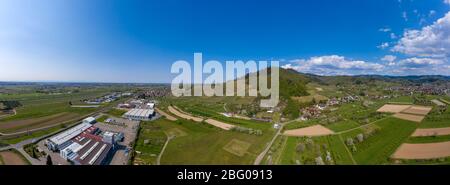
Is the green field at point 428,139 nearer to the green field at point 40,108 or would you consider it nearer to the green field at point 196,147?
the green field at point 196,147

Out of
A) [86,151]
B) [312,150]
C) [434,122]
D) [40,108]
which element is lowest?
[312,150]

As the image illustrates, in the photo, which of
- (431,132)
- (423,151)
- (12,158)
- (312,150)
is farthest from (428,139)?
(12,158)

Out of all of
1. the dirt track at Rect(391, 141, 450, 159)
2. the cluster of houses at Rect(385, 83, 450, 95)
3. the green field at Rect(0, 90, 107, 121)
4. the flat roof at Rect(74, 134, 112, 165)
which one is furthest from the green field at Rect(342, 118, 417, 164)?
the cluster of houses at Rect(385, 83, 450, 95)

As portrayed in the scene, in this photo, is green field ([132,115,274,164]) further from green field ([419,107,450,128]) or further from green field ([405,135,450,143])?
green field ([419,107,450,128])

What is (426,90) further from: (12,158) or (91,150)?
(12,158)

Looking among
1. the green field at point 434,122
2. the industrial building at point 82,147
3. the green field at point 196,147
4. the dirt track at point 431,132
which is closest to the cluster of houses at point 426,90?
the green field at point 434,122
